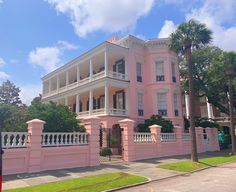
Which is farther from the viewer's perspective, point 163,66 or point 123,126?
point 163,66

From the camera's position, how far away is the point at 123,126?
18062 mm

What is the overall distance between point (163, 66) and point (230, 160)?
13.5 m

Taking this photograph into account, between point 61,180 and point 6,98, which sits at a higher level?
point 6,98

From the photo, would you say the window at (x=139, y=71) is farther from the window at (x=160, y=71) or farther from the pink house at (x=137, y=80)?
the window at (x=160, y=71)

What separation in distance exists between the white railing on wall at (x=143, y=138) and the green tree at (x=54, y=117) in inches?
154

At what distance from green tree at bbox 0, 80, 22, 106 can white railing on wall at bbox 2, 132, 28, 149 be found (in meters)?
44.3

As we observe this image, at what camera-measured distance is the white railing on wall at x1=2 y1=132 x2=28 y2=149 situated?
39.8ft

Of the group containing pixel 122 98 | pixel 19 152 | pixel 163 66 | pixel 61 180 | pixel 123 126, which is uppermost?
pixel 163 66

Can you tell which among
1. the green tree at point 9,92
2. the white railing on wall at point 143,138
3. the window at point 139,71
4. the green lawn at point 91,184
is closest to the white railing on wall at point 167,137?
the white railing on wall at point 143,138

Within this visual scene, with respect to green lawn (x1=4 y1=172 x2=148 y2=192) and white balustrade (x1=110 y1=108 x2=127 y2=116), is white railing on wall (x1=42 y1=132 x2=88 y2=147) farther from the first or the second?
white balustrade (x1=110 y1=108 x2=127 y2=116)

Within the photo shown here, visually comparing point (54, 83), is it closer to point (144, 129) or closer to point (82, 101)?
point (82, 101)

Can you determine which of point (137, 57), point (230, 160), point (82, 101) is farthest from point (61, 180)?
point (82, 101)

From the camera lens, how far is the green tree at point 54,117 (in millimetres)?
16016

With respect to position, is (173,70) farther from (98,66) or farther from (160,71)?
(98,66)
